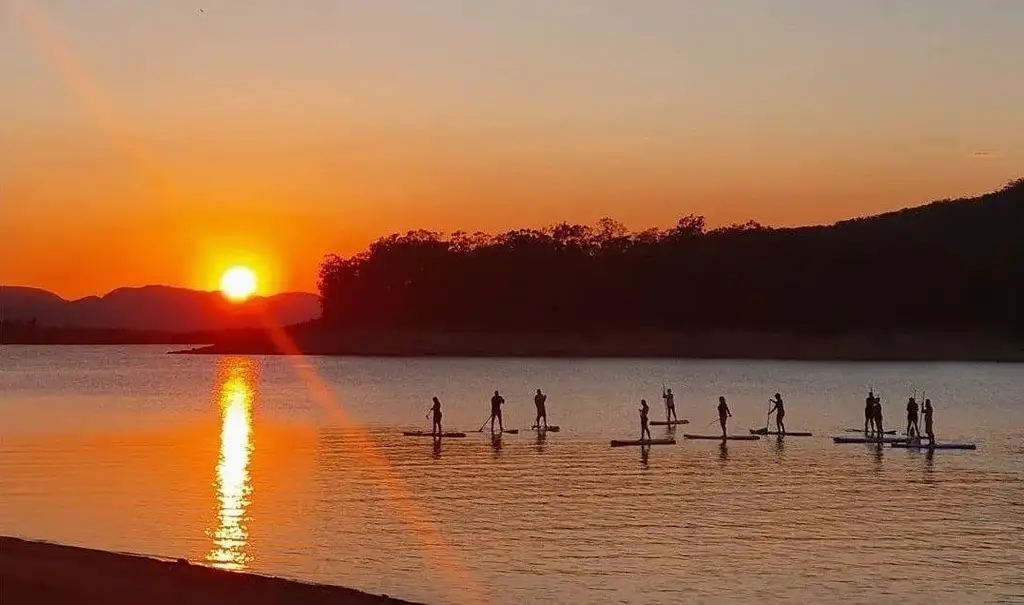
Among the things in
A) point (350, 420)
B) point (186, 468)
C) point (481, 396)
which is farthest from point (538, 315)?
point (186, 468)

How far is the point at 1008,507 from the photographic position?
90.6ft

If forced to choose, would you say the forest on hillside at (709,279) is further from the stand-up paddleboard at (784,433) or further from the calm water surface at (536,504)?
the stand-up paddleboard at (784,433)

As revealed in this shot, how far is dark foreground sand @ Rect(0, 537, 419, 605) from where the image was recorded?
1502cm

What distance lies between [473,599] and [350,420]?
125ft

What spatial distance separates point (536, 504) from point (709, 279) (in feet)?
411

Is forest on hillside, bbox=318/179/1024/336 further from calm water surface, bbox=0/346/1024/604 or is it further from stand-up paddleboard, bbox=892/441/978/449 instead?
stand-up paddleboard, bbox=892/441/978/449

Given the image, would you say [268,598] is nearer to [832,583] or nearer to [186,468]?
[832,583]

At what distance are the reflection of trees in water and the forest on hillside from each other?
8937 centimetres

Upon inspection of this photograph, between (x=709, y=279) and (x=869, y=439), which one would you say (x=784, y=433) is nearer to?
(x=869, y=439)

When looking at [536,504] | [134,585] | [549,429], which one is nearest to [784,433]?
[549,429]

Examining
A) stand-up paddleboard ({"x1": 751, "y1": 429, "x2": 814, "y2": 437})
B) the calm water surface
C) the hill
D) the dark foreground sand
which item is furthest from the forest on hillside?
the dark foreground sand

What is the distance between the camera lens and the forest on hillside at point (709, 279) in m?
139

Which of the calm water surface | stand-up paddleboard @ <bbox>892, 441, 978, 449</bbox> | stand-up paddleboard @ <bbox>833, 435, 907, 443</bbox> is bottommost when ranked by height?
the calm water surface

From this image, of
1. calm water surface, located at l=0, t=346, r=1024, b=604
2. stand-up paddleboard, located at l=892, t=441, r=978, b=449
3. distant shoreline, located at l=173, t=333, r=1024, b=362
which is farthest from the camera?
distant shoreline, located at l=173, t=333, r=1024, b=362
